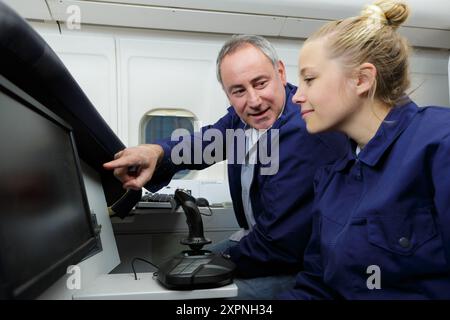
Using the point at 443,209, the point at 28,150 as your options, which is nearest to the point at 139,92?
the point at 28,150

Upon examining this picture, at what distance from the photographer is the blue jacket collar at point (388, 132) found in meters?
0.85

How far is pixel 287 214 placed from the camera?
109cm

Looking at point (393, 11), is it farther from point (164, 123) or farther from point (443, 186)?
point (164, 123)

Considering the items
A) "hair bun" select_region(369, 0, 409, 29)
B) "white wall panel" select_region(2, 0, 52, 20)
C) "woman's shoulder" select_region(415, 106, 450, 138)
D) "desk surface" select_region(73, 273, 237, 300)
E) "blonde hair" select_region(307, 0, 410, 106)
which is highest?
"white wall panel" select_region(2, 0, 52, 20)

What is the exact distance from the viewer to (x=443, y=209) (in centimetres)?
73

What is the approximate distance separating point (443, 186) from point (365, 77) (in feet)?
1.09

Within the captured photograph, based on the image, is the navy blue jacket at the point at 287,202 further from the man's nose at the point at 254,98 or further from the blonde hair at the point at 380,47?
the blonde hair at the point at 380,47

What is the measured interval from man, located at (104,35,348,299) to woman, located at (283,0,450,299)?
0.08 metres

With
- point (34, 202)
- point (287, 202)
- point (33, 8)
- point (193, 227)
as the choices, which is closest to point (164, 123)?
point (33, 8)

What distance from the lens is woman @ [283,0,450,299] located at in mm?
762

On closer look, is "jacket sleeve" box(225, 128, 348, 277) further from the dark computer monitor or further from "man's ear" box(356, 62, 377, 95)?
the dark computer monitor

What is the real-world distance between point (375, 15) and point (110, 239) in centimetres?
103

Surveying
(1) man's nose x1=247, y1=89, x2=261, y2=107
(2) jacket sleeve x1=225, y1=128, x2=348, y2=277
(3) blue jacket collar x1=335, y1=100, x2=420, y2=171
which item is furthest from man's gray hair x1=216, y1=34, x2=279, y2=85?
(3) blue jacket collar x1=335, y1=100, x2=420, y2=171
